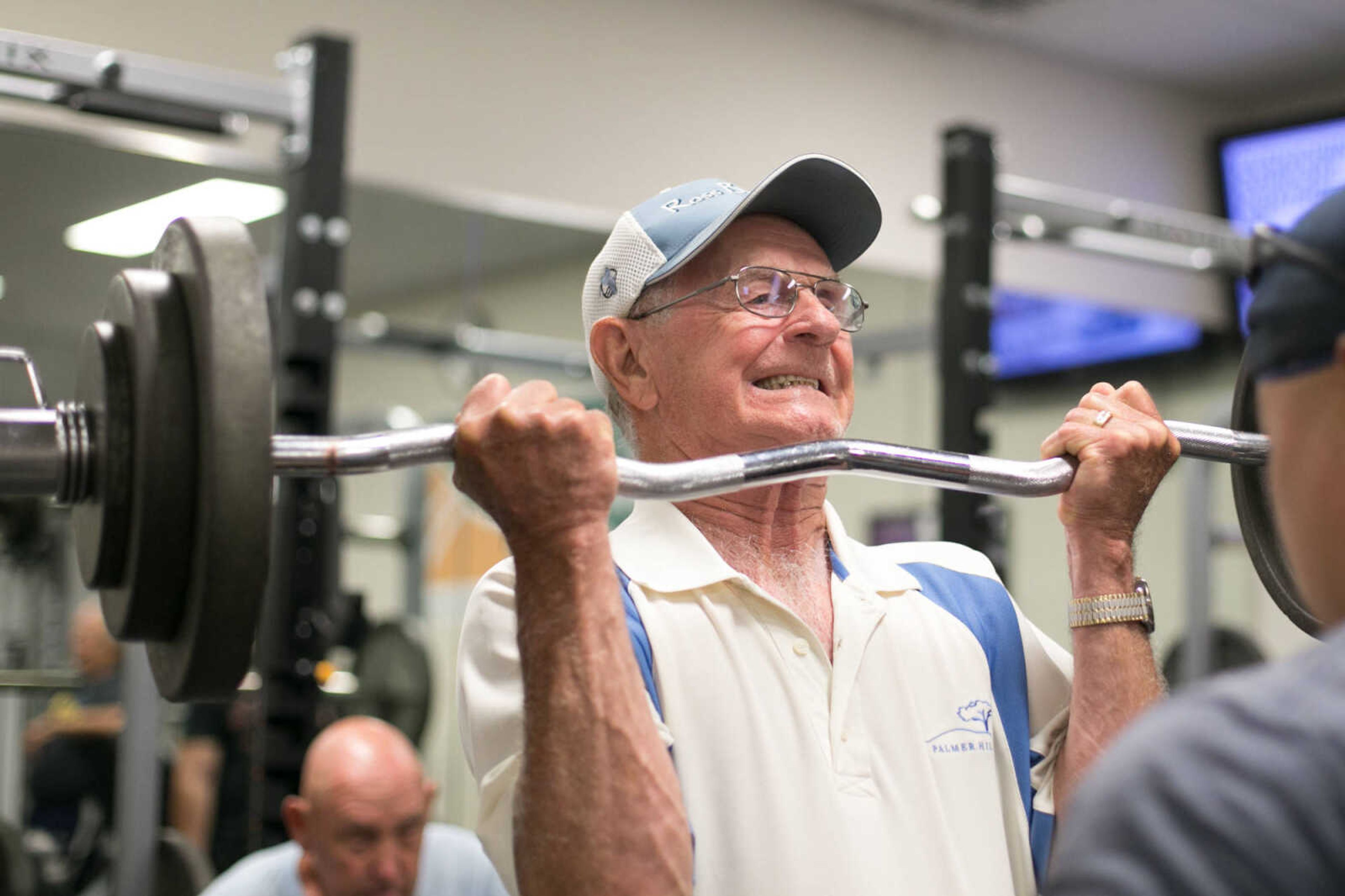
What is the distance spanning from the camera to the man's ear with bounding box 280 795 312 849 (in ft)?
11.1

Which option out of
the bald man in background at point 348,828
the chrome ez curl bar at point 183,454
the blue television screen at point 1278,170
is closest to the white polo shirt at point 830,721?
the chrome ez curl bar at point 183,454

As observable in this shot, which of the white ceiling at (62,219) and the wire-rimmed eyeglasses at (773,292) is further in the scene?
the white ceiling at (62,219)

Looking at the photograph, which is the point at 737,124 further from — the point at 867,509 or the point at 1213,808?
the point at 1213,808

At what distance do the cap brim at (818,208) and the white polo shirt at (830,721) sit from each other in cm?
30

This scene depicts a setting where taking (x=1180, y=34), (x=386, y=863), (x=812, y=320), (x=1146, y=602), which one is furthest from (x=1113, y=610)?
(x=1180, y=34)

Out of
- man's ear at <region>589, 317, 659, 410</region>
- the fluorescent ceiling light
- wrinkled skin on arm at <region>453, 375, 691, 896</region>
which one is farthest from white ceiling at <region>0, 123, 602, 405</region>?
wrinkled skin on arm at <region>453, 375, 691, 896</region>

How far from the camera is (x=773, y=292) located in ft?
5.82

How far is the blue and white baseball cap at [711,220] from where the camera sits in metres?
1.75

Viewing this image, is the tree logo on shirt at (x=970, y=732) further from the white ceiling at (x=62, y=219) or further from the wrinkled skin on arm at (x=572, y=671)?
the white ceiling at (x=62, y=219)

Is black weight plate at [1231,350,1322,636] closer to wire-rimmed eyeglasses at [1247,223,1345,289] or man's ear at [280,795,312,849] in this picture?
wire-rimmed eyeglasses at [1247,223,1345,289]

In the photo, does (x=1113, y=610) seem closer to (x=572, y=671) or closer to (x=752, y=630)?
(x=752, y=630)

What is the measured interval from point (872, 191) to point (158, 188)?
315cm

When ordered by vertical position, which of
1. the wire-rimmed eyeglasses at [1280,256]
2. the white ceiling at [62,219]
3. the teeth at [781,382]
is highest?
the white ceiling at [62,219]

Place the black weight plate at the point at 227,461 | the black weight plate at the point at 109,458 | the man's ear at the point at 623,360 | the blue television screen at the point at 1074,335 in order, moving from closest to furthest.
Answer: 1. the black weight plate at the point at 227,461
2. the black weight plate at the point at 109,458
3. the man's ear at the point at 623,360
4. the blue television screen at the point at 1074,335
